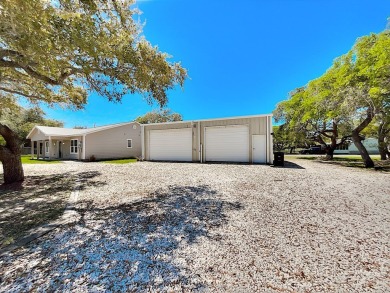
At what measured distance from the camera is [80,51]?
14.6ft

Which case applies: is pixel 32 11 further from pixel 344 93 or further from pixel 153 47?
pixel 344 93

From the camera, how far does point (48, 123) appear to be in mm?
35250

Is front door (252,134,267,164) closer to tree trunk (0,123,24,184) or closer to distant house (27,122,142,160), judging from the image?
tree trunk (0,123,24,184)

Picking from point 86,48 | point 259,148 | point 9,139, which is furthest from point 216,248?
point 259,148

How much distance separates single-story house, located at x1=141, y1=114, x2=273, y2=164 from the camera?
13.1 metres

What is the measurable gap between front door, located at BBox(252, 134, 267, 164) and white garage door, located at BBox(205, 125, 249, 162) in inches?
18.4

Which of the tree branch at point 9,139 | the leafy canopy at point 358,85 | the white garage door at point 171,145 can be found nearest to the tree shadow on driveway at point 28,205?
the tree branch at point 9,139

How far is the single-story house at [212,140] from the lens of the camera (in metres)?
13.1

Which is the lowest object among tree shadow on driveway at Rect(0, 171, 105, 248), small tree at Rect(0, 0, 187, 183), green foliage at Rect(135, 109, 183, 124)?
tree shadow on driveway at Rect(0, 171, 105, 248)

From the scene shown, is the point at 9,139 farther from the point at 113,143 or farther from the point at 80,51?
the point at 113,143

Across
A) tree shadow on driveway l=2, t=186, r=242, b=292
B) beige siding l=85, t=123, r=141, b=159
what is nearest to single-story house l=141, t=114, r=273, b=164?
beige siding l=85, t=123, r=141, b=159

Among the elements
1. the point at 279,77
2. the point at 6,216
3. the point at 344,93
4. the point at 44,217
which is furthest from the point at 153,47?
the point at 279,77

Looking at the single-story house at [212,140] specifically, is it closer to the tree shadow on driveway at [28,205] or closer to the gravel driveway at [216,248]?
the gravel driveway at [216,248]

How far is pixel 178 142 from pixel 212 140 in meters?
2.91
